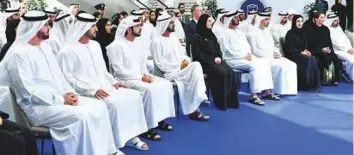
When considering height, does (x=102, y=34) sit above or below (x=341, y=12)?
above

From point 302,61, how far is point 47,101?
16.6ft

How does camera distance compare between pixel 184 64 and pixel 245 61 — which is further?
pixel 245 61

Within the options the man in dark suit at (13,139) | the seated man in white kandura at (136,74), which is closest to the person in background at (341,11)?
the seated man in white kandura at (136,74)

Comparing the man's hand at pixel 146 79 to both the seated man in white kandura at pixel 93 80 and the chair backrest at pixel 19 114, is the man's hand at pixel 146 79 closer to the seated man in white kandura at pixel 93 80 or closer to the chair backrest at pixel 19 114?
the seated man in white kandura at pixel 93 80

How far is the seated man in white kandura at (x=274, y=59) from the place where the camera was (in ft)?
23.4

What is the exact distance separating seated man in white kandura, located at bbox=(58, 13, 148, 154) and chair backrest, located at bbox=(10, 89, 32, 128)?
2.08 ft

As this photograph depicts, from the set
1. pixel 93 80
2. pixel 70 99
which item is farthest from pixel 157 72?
pixel 70 99

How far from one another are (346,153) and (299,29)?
383cm

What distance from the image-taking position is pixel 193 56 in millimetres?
6402

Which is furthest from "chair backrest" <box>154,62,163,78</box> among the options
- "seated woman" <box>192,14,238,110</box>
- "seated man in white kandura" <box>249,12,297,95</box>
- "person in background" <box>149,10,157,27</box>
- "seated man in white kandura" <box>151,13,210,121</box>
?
"person in background" <box>149,10,157,27</box>

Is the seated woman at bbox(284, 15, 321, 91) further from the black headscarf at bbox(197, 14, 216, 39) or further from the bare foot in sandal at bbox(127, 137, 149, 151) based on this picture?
the bare foot in sandal at bbox(127, 137, 149, 151)

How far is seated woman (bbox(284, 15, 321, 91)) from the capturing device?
25.0ft

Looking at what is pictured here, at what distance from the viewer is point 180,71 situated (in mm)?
5641

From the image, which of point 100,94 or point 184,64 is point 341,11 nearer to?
point 184,64
